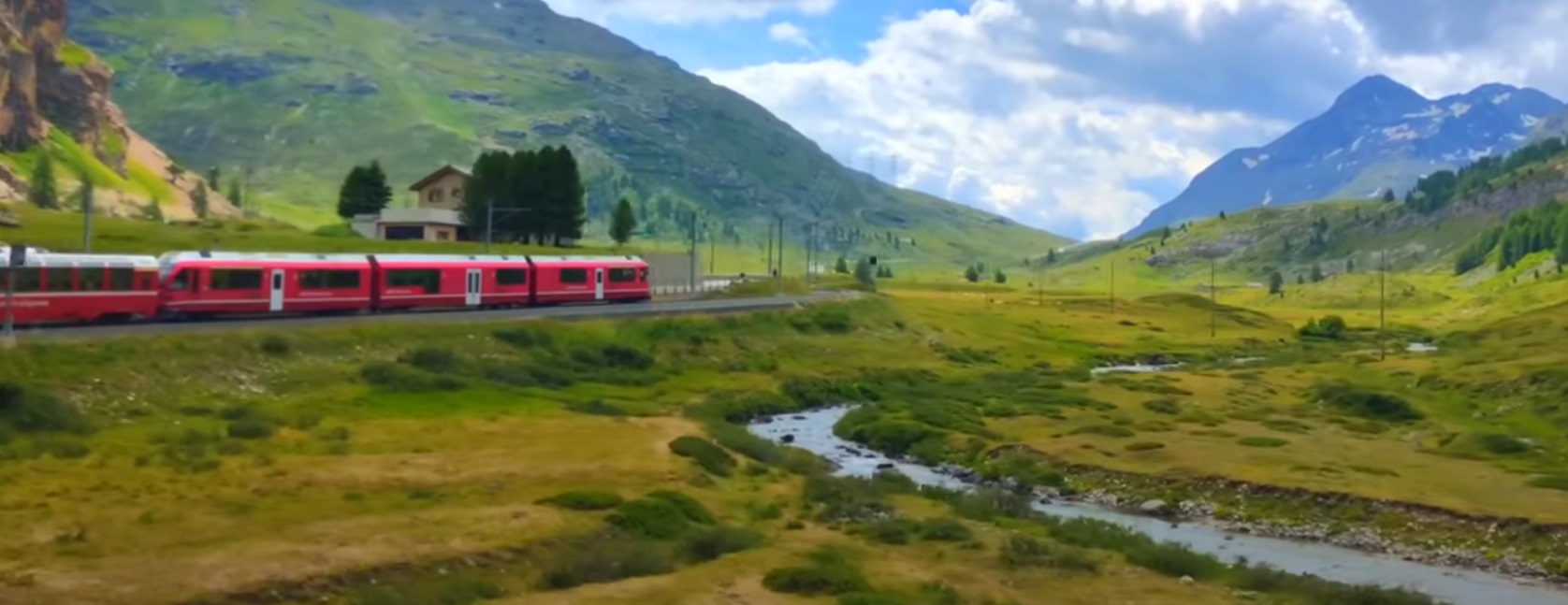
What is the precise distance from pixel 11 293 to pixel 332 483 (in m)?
23.9

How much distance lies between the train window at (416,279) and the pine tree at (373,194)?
4199 inches

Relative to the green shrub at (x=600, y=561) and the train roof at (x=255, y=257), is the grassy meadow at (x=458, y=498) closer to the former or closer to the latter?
the green shrub at (x=600, y=561)

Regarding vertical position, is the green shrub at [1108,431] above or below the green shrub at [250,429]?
below

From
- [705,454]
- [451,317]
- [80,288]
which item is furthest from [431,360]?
[705,454]

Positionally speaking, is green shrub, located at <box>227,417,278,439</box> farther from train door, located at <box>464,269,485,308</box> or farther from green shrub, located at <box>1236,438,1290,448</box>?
green shrub, located at <box>1236,438,1290,448</box>

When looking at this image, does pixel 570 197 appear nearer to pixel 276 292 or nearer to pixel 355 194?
pixel 355 194

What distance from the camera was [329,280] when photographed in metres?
82.4

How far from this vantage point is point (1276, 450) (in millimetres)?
72438

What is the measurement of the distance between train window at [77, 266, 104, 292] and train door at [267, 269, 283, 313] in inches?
423

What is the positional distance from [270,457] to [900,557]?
22413mm

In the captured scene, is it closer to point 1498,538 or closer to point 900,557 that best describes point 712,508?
point 900,557

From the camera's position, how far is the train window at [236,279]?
245 ft

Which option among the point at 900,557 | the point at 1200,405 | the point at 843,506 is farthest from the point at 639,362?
the point at 900,557

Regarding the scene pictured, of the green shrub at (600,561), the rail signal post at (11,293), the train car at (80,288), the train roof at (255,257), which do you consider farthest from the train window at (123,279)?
the green shrub at (600,561)
